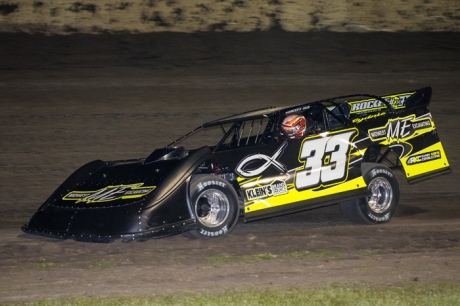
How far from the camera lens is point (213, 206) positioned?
7945 millimetres

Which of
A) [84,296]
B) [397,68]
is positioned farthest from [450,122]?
[84,296]

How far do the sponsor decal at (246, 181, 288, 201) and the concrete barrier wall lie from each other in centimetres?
1159

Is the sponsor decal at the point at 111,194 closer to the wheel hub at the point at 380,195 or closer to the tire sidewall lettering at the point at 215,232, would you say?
the tire sidewall lettering at the point at 215,232

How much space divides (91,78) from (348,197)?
29.8 ft

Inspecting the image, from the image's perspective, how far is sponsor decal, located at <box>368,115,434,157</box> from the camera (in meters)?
9.12

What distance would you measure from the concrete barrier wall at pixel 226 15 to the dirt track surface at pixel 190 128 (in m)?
0.39

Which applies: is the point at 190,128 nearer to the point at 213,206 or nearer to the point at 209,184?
the point at 213,206

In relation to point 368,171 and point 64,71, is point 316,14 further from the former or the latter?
point 368,171

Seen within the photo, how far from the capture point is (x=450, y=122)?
580 inches

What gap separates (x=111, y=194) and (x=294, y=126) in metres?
2.25

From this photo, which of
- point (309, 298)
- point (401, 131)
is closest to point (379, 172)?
point (401, 131)

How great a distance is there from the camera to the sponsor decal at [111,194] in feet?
25.1

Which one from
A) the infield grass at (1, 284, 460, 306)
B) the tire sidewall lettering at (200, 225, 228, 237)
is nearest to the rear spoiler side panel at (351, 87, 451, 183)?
the tire sidewall lettering at (200, 225, 228, 237)

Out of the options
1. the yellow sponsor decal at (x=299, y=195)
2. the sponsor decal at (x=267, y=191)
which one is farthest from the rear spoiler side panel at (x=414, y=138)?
the sponsor decal at (x=267, y=191)
